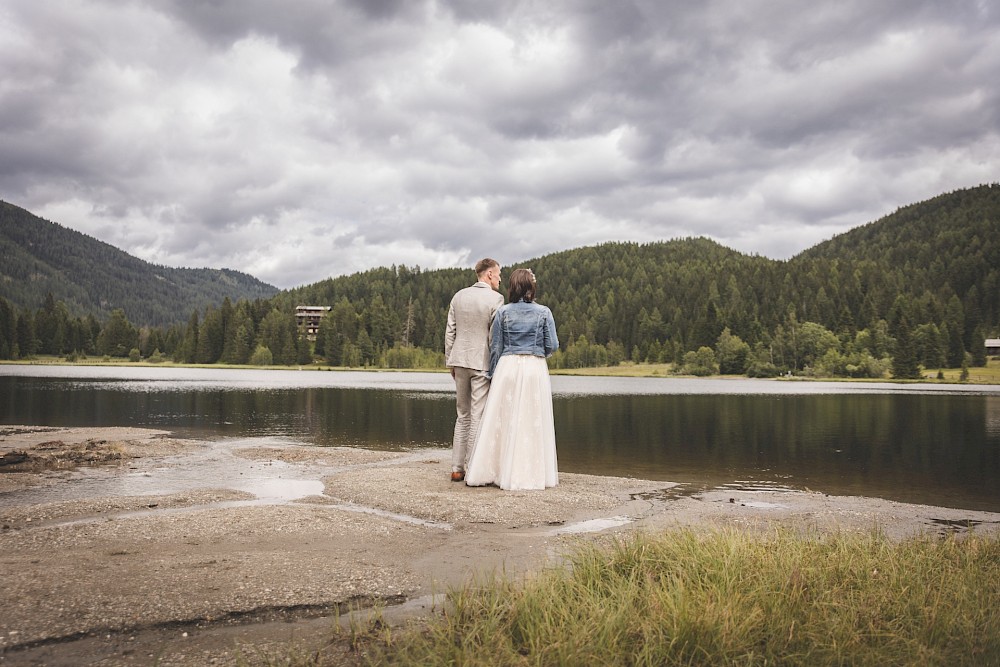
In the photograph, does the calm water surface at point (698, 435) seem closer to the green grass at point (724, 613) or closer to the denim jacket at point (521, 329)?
the denim jacket at point (521, 329)

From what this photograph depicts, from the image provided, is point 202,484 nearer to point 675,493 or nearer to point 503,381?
point 503,381

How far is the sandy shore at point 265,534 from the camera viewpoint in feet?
17.7

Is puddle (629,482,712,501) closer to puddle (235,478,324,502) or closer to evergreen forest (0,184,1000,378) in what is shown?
puddle (235,478,324,502)

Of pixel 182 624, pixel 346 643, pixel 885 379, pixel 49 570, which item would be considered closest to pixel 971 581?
pixel 346 643

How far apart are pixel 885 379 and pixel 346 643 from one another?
503ft

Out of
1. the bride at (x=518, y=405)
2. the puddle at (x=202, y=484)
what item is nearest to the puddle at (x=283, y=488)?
the puddle at (x=202, y=484)

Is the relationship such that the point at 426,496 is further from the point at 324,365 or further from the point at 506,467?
the point at 324,365

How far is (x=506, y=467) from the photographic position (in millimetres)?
11922

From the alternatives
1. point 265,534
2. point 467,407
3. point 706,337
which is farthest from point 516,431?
point 706,337

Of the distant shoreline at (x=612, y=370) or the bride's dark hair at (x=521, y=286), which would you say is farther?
the distant shoreline at (x=612, y=370)

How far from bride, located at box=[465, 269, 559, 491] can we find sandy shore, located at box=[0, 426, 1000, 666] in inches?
22.9

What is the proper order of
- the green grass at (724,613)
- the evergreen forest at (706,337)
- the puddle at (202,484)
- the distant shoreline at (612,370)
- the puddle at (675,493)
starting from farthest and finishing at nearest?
the evergreen forest at (706,337)
the distant shoreline at (612,370)
the puddle at (675,493)
the puddle at (202,484)
the green grass at (724,613)

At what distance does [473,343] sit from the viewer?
12.7 m

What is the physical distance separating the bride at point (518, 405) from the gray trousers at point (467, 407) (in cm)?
38
